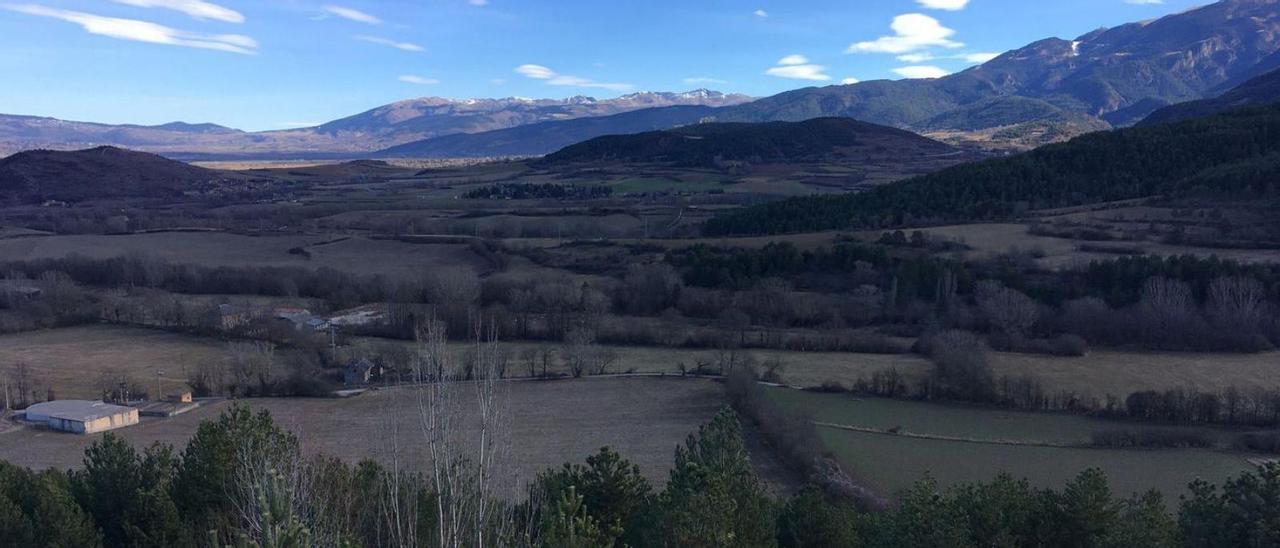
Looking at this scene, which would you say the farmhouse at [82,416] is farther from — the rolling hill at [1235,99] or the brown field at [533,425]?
the rolling hill at [1235,99]

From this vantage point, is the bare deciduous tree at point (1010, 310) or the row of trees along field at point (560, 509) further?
the bare deciduous tree at point (1010, 310)

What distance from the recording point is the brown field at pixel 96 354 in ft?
108

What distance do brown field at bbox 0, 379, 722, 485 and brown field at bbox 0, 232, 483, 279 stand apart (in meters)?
25.3

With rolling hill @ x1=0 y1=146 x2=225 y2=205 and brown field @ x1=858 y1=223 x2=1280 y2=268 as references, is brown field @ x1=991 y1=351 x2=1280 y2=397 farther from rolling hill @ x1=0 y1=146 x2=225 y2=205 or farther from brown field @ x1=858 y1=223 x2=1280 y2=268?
rolling hill @ x1=0 y1=146 x2=225 y2=205

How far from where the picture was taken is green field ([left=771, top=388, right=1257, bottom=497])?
21766 mm

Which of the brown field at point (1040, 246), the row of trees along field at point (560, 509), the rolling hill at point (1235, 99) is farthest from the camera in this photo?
the rolling hill at point (1235, 99)

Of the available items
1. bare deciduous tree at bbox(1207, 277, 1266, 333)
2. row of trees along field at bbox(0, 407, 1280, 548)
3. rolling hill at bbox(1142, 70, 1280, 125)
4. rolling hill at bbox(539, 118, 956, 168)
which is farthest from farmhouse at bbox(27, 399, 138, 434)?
rolling hill at bbox(1142, 70, 1280, 125)

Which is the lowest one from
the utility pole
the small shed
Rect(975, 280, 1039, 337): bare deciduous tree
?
the small shed

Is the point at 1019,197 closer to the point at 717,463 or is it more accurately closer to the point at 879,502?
the point at 879,502

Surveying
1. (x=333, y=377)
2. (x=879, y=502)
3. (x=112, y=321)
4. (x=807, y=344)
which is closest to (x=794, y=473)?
(x=879, y=502)

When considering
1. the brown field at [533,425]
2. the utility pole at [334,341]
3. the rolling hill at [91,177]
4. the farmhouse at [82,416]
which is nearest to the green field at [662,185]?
the rolling hill at [91,177]

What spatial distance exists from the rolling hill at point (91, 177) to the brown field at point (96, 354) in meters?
73.0

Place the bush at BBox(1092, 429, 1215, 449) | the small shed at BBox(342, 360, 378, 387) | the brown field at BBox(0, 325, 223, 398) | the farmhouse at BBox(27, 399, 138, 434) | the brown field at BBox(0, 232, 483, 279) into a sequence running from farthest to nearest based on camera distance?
the brown field at BBox(0, 232, 483, 279) → the brown field at BBox(0, 325, 223, 398) → the small shed at BBox(342, 360, 378, 387) → the farmhouse at BBox(27, 399, 138, 434) → the bush at BBox(1092, 429, 1215, 449)

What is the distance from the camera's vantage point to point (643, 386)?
31.8 m
